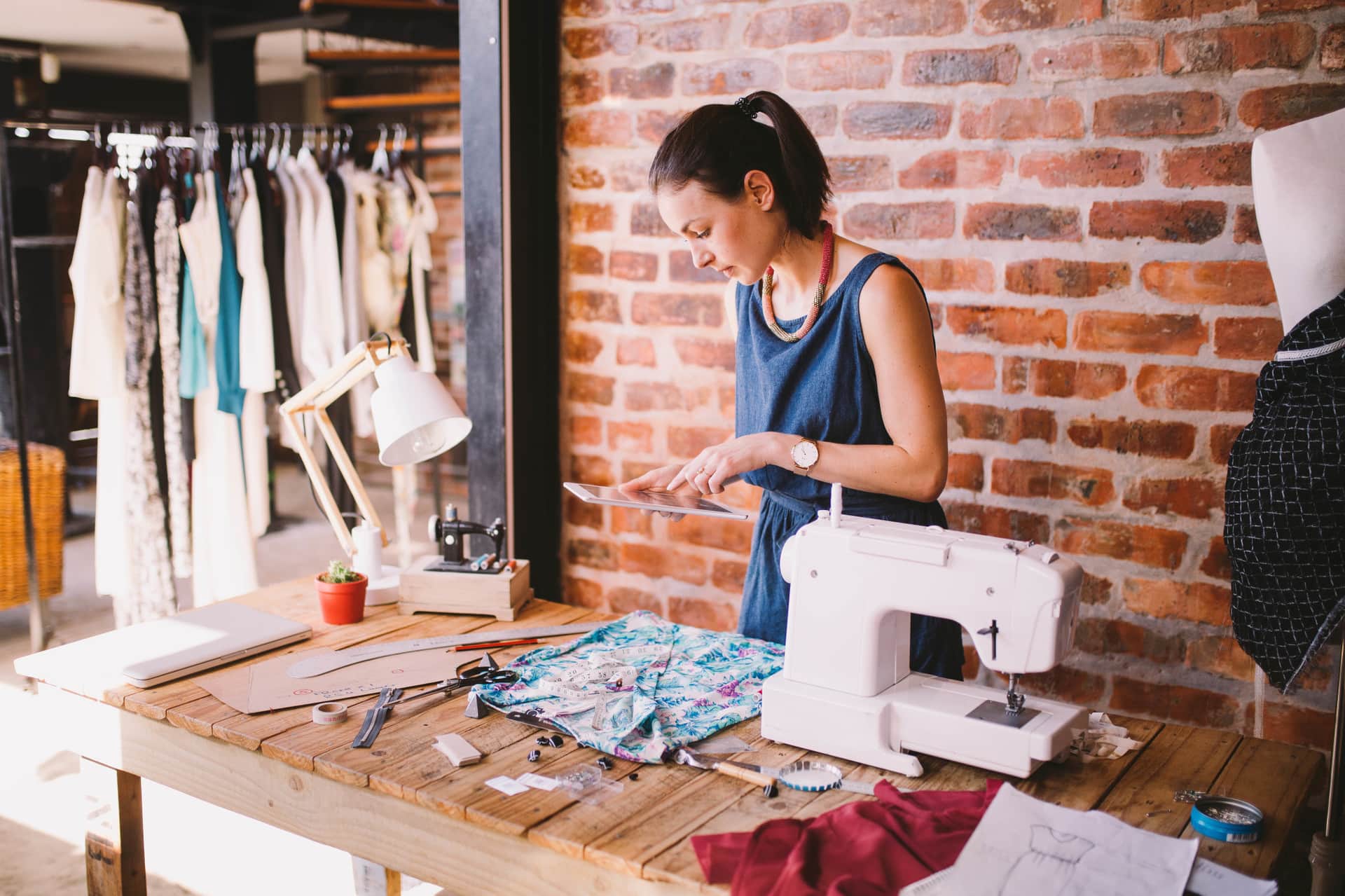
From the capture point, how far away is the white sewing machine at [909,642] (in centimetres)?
137

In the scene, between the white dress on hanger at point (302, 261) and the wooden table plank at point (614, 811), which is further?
the white dress on hanger at point (302, 261)

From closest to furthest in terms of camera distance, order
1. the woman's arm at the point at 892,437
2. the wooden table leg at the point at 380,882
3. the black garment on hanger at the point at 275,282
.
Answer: the woman's arm at the point at 892,437 → the wooden table leg at the point at 380,882 → the black garment on hanger at the point at 275,282

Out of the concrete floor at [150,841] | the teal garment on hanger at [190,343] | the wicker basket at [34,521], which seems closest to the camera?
the concrete floor at [150,841]

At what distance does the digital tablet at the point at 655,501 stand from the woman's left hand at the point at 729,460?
0.12 feet

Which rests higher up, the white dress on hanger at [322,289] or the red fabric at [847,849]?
the white dress on hanger at [322,289]

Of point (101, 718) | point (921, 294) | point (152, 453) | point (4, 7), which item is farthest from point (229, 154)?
point (921, 294)

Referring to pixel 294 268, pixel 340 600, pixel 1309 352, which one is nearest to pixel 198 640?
pixel 340 600

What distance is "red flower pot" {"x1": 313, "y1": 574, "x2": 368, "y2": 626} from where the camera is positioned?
2045 mm

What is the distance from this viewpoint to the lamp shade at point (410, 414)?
6.48ft

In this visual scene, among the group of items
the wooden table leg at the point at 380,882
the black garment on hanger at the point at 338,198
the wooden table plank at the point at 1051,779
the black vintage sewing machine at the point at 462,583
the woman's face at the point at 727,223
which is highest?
the black garment on hanger at the point at 338,198

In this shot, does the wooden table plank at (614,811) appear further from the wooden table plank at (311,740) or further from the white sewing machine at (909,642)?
the wooden table plank at (311,740)

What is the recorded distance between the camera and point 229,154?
4453mm

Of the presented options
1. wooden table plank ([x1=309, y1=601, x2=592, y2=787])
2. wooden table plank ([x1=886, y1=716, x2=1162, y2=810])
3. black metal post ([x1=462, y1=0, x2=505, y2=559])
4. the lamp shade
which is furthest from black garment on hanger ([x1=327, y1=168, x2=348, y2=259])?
wooden table plank ([x1=886, y1=716, x2=1162, y2=810])

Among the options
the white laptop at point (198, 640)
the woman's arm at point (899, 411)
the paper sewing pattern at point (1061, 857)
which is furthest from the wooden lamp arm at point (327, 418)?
the paper sewing pattern at point (1061, 857)
